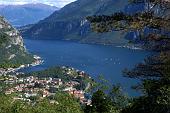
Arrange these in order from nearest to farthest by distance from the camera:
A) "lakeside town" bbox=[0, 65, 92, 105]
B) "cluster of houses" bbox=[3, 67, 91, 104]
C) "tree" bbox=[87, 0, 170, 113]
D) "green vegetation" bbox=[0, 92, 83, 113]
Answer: "tree" bbox=[87, 0, 170, 113]
"green vegetation" bbox=[0, 92, 83, 113]
"lakeside town" bbox=[0, 65, 92, 105]
"cluster of houses" bbox=[3, 67, 91, 104]

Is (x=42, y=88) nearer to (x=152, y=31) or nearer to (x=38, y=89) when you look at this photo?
(x=38, y=89)

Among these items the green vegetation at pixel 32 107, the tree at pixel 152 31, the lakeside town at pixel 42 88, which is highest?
the tree at pixel 152 31

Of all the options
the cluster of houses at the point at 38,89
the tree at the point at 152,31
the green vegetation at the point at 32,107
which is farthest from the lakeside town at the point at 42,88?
the tree at the point at 152,31

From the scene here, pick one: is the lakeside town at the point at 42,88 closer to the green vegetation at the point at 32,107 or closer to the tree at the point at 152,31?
the green vegetation at the point at 32,107

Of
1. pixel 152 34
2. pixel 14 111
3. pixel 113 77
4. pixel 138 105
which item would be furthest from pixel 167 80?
pixel 113 77

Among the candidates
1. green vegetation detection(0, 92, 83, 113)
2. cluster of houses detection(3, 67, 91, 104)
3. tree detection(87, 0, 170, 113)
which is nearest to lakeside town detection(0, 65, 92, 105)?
cluster of houses detection(3, 67, 91, 104)

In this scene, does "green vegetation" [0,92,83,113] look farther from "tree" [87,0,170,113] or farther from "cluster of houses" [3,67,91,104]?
"cluster of houses" [3,67,91,104]

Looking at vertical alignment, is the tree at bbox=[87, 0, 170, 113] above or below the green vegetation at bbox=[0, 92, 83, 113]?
above

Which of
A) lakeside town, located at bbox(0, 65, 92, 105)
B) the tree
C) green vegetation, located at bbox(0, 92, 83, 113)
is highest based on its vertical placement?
the tree

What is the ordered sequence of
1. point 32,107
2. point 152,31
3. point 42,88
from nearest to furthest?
point 152,31 → point 32,107 → point 42,88

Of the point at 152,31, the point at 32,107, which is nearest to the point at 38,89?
the point at 32,107

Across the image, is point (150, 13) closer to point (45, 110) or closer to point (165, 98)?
point (165, 98)
